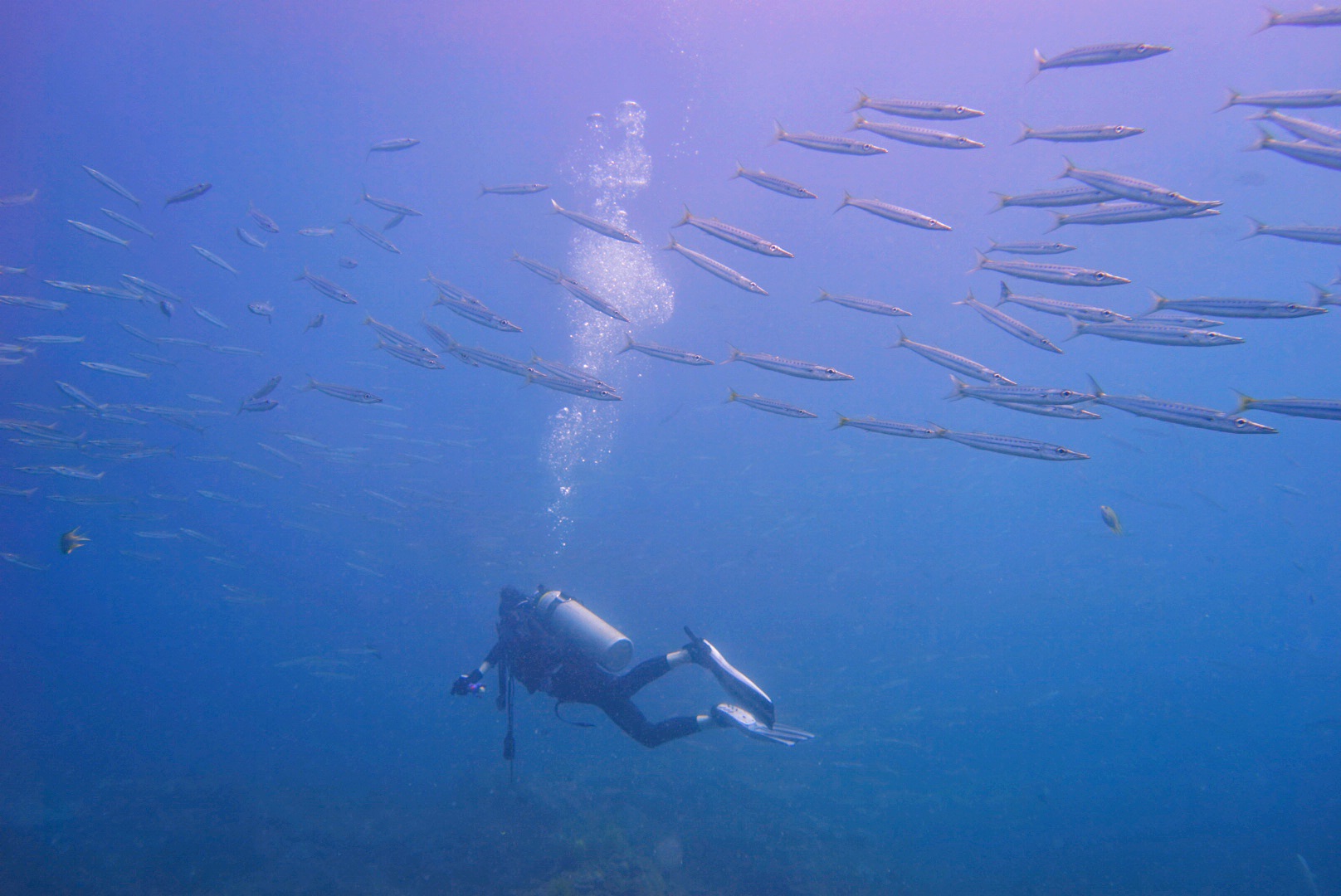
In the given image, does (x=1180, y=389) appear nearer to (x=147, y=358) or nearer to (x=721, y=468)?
(x=721, y=468)

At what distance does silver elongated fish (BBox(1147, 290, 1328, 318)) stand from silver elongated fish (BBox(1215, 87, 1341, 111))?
1529 millimetres

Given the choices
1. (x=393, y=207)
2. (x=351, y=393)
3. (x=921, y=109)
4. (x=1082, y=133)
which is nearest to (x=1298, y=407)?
(x=1082, y=133)

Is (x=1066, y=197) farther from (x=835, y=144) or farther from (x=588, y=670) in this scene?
(x=588, y=670)

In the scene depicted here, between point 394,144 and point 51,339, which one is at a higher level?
point 394,144

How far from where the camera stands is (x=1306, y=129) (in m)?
4.32

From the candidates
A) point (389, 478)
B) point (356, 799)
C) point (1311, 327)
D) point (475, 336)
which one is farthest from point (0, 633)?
point (1311, 327)

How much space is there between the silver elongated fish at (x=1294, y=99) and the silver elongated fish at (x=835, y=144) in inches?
103

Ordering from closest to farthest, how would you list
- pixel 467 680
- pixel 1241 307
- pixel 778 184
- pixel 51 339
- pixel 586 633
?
pixel 1241 307
pixel 778 184
pixel 467 680
pixel 586 633
pixel 51 339

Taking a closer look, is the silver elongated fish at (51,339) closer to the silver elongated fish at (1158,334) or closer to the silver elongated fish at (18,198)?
the silver elongated fish at (18,198)

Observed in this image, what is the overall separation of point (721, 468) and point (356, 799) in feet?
101

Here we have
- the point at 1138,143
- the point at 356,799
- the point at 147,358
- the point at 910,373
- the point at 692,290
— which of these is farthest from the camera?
the point at 910,373

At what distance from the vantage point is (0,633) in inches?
1334

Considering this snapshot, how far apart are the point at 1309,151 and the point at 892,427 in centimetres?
366

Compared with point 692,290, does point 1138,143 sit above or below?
above
